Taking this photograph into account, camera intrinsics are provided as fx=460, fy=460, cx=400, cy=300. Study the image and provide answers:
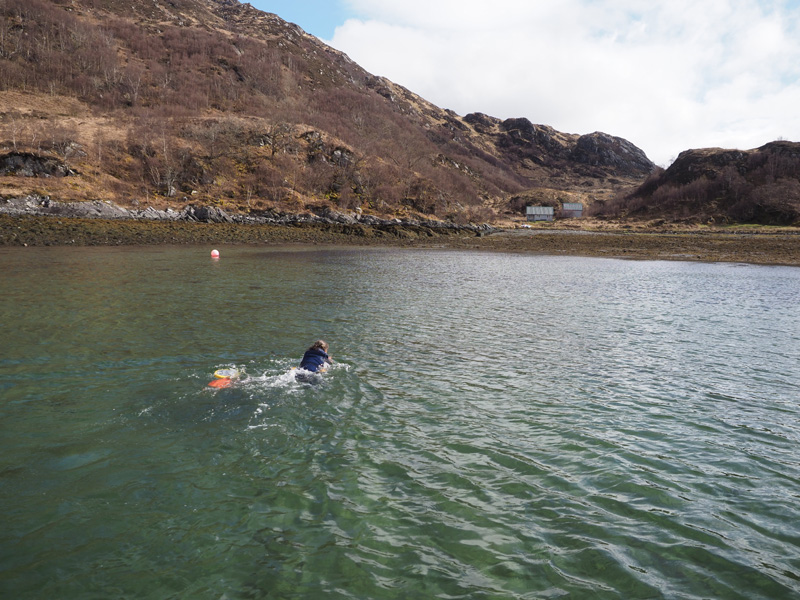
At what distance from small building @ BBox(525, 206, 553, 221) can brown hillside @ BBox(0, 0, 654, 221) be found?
13.0m

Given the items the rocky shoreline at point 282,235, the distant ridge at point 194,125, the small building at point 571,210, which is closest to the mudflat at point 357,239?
the rocky shoreline at point 282,235

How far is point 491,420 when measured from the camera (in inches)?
431

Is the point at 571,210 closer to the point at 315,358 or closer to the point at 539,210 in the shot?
the point at 539,210

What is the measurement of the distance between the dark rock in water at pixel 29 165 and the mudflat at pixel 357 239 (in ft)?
67.3

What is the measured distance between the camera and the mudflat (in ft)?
172

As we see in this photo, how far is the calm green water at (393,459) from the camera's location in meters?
6.04

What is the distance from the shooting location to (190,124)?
368ft

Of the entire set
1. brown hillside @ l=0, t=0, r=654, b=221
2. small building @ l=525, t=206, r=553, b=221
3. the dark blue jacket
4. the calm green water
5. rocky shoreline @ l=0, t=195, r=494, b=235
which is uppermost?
brown hillside @ l=0, t=0, r=654, b=221

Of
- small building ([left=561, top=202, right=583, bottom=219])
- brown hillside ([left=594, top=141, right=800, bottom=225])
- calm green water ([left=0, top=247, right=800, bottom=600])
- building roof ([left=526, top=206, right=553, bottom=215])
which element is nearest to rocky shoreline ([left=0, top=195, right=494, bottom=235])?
calm green water ([left=0, top=247, right=800, bottom=600])

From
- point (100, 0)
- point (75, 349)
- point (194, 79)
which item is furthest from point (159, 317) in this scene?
point (100, 0)

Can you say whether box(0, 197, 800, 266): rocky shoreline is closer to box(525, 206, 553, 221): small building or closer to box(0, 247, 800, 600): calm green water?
box(0, 247, 800, 600): calm green water

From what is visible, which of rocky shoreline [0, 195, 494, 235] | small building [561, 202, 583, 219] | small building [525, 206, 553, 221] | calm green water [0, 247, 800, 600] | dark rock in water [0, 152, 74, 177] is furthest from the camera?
small building [561, 202, 583, 219]

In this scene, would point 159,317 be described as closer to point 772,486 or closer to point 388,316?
point 388,316

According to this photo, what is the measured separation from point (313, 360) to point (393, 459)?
16.6 ft
